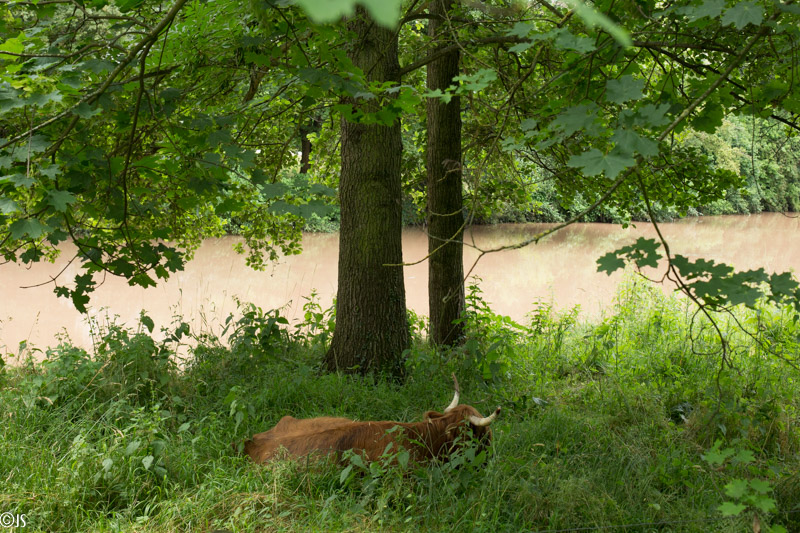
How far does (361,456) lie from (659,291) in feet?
20.9

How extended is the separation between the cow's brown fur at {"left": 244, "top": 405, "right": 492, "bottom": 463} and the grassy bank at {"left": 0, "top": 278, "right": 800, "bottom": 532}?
121mm

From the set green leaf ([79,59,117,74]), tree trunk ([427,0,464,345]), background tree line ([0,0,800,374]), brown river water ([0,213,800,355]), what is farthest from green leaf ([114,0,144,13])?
tree trunk ([427,0,464,345])

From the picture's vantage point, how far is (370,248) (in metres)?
5.14

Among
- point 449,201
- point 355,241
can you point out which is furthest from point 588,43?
point 449,201

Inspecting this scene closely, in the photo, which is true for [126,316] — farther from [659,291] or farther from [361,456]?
[659,291]

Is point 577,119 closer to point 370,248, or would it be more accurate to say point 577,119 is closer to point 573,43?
point 573,43

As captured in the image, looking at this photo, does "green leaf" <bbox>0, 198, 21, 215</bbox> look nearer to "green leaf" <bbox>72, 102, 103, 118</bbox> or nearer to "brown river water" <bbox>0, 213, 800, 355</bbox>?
"green leaf" <bbox>72, 102, 103, 118</bbox>

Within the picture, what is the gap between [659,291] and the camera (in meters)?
8.42

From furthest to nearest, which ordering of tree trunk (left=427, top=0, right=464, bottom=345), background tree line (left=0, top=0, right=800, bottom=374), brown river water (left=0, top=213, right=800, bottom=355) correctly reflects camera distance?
brown river water (left=0, top=213, right=800, bottom=355)
tree trunk (left=427, top=0, right=464, bottom=345)
background tree line (left=0, top=0, right=800, bottom=374)

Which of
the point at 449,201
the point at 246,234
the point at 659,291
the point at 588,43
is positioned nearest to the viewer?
the point at 588,43

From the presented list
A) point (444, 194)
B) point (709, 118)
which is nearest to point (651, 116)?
point (709, 118)

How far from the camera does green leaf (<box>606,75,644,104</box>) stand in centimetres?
210

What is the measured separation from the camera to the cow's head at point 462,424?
3414 mm

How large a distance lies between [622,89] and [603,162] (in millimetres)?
403
